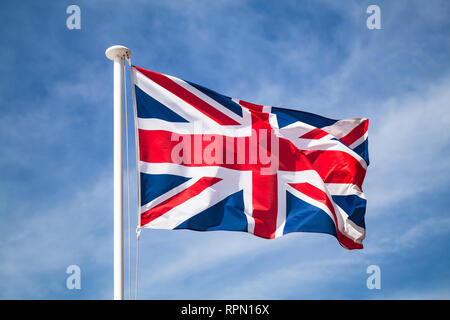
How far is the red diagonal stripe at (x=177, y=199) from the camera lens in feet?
38.7

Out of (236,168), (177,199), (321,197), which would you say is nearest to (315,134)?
(321,197)

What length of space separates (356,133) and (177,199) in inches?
232

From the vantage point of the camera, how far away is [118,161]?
36.1ft

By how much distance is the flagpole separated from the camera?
33.9 feet

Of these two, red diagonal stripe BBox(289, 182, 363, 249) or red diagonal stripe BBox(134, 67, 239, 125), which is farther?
red diagonal stripe BBox(289, 182, 363, 249)

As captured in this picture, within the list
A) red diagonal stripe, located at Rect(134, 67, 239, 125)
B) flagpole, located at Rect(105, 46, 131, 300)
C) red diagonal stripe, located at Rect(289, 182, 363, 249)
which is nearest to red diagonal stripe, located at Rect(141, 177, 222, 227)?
flagpole, located at Rect(105, 46, 131, 300)

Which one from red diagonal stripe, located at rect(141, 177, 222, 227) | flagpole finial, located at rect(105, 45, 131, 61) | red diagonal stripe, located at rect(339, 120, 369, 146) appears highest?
flagpole finial, located at rect(105, 45, 131, 61)

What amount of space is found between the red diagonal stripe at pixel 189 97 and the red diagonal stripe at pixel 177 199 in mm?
1592

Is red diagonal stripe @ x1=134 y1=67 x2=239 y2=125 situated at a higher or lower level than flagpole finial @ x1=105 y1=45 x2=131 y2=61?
lower

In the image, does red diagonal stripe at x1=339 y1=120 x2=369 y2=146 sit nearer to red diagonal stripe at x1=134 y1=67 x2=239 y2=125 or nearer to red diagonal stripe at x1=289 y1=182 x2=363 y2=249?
red diagonal stripe at x1=289 y1=182 x2=363 y2=249

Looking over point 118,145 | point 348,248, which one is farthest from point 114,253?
point 348,248

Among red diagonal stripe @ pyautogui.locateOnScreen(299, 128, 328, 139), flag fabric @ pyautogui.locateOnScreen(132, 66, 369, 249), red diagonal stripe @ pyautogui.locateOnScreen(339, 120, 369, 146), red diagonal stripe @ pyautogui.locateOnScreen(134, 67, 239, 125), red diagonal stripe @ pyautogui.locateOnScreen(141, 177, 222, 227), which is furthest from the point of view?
red diagonal stripe @ pyautogui.locateOnScreen(339, 120, 369, 146)

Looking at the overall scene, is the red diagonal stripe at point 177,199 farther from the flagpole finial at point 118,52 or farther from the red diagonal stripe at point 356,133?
the red diagonal stripe at point 356,133

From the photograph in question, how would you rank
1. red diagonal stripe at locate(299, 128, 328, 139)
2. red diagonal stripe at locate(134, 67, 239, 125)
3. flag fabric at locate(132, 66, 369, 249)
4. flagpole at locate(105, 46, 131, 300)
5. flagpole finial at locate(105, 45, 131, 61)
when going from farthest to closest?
red diagonal stripe at locate(299, 128, 328, 139) < red diagonal stripe at locate(134, 67, 239, 125) < flag fabric at locate(132, 66, 369, 249) < flagpole finial at locate(105, 45, 131, 61) < flagpole at locate(105, 46, 131, 300)
